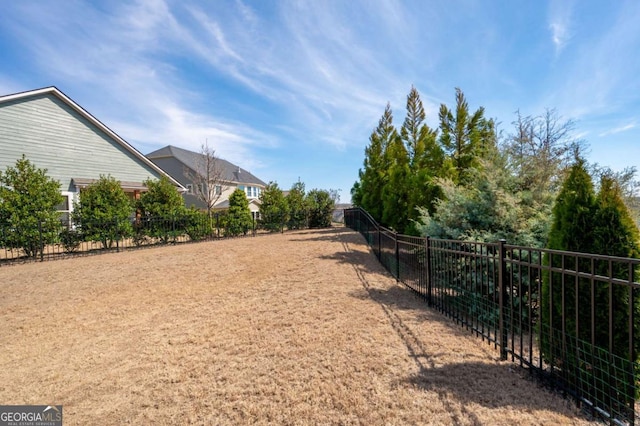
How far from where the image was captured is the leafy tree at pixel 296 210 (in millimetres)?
17980

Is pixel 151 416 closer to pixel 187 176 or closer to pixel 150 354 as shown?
pixel 150 354

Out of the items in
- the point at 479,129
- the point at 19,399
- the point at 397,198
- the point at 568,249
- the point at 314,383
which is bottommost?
the point at 19,399

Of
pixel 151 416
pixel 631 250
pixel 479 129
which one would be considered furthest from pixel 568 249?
pixel 479 129

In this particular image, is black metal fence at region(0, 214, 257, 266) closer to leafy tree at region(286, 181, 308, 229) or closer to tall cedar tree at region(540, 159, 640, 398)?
leafy tree at region(286, 181, 308, 229)

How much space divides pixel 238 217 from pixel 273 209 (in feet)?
9.02

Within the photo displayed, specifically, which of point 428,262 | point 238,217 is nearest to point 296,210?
point 238,217

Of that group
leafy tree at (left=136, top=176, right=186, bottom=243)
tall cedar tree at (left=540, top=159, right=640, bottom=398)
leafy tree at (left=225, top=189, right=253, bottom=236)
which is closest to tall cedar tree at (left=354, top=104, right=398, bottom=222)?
leafy tree at (left=225, top=189, right=253, bottom=236)

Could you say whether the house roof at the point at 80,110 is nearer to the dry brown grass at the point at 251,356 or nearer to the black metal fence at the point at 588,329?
the dry brown grass at the point at 251,356

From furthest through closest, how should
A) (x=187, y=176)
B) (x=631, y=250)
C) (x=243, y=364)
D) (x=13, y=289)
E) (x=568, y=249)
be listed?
1. (x=187, y=176)
2. (x=13, y=289)
3. (x=243, y=364)
4. (x=568, y=249)
5. (x=631, y=250)

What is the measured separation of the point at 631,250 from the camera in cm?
230

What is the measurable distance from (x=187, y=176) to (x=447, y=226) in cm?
2464

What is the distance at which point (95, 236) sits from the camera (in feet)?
32.5

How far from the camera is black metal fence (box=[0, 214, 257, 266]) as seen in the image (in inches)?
339

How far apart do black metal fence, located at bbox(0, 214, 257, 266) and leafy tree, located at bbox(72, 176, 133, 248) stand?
26 millimetres
